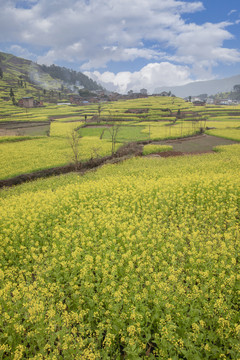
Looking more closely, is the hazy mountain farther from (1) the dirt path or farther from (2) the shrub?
(2) the shrub

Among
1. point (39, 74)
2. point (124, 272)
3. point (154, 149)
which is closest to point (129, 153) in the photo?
point (154, 149)

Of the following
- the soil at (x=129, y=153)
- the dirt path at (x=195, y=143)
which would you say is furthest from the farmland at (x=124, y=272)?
the dirt path at (x=195, y=143)

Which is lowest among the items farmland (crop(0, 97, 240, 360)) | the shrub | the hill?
farmland (crop(0, 97, 240, 360))

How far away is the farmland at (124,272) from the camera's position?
4.32 metres

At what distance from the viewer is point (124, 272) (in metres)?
6.21

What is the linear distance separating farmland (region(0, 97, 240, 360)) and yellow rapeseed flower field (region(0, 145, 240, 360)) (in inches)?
1.4

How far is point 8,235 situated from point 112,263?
16.5ft

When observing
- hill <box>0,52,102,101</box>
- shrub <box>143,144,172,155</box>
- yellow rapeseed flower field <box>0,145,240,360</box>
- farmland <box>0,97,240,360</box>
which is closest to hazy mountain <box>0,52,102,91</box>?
hill <box>0,52,102,101</box>

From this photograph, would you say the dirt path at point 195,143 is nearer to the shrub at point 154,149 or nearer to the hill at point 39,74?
the shrub at point 154,149

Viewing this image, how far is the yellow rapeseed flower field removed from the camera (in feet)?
14.1

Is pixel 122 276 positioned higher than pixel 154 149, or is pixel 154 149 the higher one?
pixel 154 149

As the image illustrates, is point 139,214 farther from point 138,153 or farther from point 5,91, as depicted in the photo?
point 5,91

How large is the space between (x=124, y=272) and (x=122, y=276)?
13 centimetres

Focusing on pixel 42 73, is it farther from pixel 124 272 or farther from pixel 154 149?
pixel 124 272
